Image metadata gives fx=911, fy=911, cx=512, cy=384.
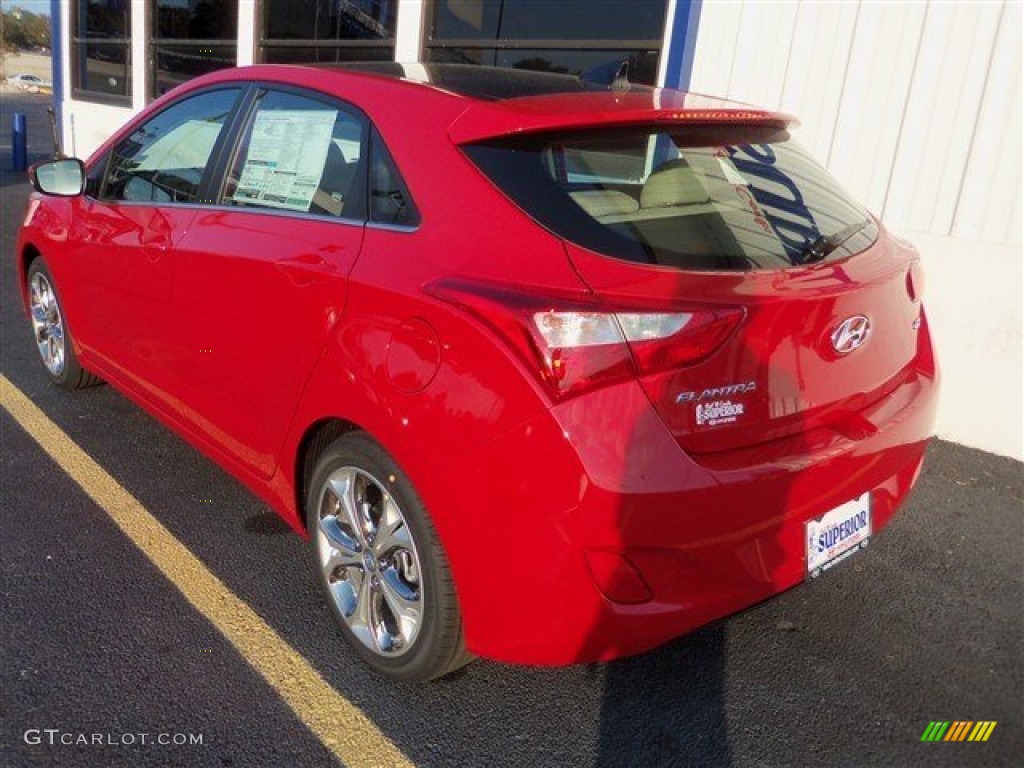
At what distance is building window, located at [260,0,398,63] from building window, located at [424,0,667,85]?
2.51 feet

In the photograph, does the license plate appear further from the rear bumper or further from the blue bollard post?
the blue bollard post

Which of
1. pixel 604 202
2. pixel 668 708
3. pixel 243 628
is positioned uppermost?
pixel 604 202

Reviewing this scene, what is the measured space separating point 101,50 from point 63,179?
11.6 m

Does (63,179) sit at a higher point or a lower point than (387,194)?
lower

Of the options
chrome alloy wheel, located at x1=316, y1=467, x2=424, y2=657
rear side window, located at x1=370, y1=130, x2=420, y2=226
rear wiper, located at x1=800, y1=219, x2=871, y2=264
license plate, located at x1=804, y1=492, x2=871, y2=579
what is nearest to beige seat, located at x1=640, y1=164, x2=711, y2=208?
rear wiper, located at x1=800, y1=219, x2=871, y2=264

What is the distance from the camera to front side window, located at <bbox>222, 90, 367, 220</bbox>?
2750mm

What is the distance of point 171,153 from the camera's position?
12.0 ft

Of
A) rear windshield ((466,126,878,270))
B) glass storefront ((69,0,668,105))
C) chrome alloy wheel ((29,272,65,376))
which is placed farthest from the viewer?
glass storefront ((69,0,668,105))

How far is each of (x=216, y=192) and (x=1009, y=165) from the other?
151 inches

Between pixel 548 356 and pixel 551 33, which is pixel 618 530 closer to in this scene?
pixel 548 356

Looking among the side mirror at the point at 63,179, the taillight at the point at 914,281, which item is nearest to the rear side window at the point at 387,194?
the taillight at the point at 914,281

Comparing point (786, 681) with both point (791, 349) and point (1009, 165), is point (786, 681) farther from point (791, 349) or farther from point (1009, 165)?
point (1009, 165)

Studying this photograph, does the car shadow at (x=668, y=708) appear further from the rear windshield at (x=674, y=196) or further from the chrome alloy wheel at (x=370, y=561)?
the rear windshield at (x=674, y=196)

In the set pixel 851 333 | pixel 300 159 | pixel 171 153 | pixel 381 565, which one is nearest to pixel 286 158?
pixel 300 159
